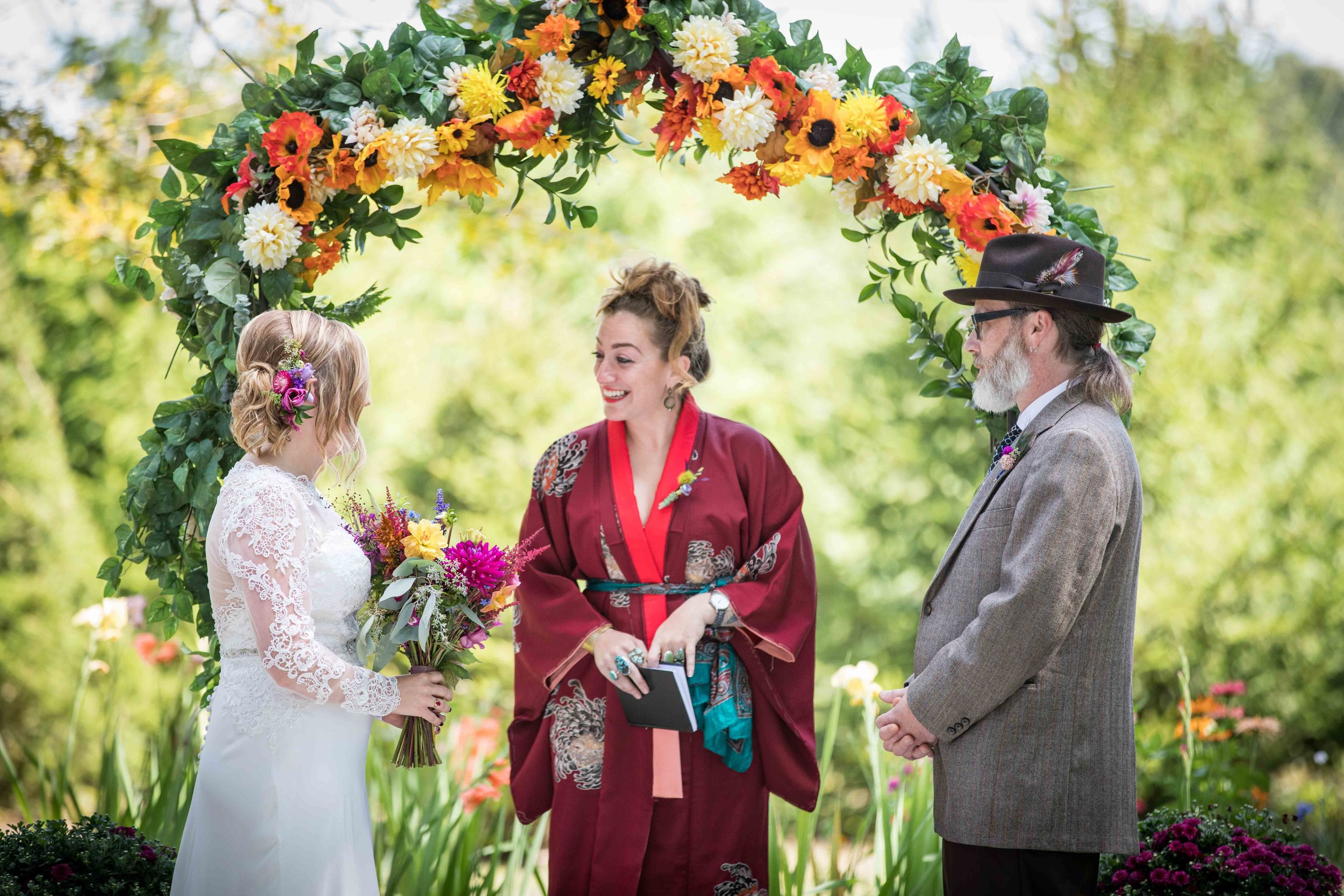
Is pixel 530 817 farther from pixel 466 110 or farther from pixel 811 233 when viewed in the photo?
pixel 811 233

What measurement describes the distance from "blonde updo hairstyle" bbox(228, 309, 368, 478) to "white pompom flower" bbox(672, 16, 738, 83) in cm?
104

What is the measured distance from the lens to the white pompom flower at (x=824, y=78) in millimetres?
2664

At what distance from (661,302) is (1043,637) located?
54.8 inches

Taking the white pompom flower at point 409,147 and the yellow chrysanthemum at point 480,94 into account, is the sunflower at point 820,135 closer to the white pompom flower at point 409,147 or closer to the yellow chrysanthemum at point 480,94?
the yellow chrysanthemum at point 480,94

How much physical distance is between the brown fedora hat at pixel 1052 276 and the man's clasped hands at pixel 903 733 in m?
0.91

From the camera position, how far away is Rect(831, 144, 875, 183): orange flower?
2676 mm

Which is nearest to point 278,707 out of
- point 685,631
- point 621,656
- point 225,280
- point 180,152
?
point 621,656

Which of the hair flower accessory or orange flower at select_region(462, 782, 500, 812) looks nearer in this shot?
the hair flower accessory

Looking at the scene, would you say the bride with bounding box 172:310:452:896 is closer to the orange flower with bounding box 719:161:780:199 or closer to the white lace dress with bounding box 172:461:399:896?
the white lace dress with bounding box 172:461:399:896

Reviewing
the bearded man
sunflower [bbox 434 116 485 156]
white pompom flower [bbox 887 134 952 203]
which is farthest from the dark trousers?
sunflower [bbox 434 116 485 156]

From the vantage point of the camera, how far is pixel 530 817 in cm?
307

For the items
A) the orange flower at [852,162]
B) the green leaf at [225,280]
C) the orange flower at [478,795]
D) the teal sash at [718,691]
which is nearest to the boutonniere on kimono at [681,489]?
the teal sash at [718,691]

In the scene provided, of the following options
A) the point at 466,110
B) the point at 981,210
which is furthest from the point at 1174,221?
the point at 466,110

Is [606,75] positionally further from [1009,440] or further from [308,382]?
[1009,440]
